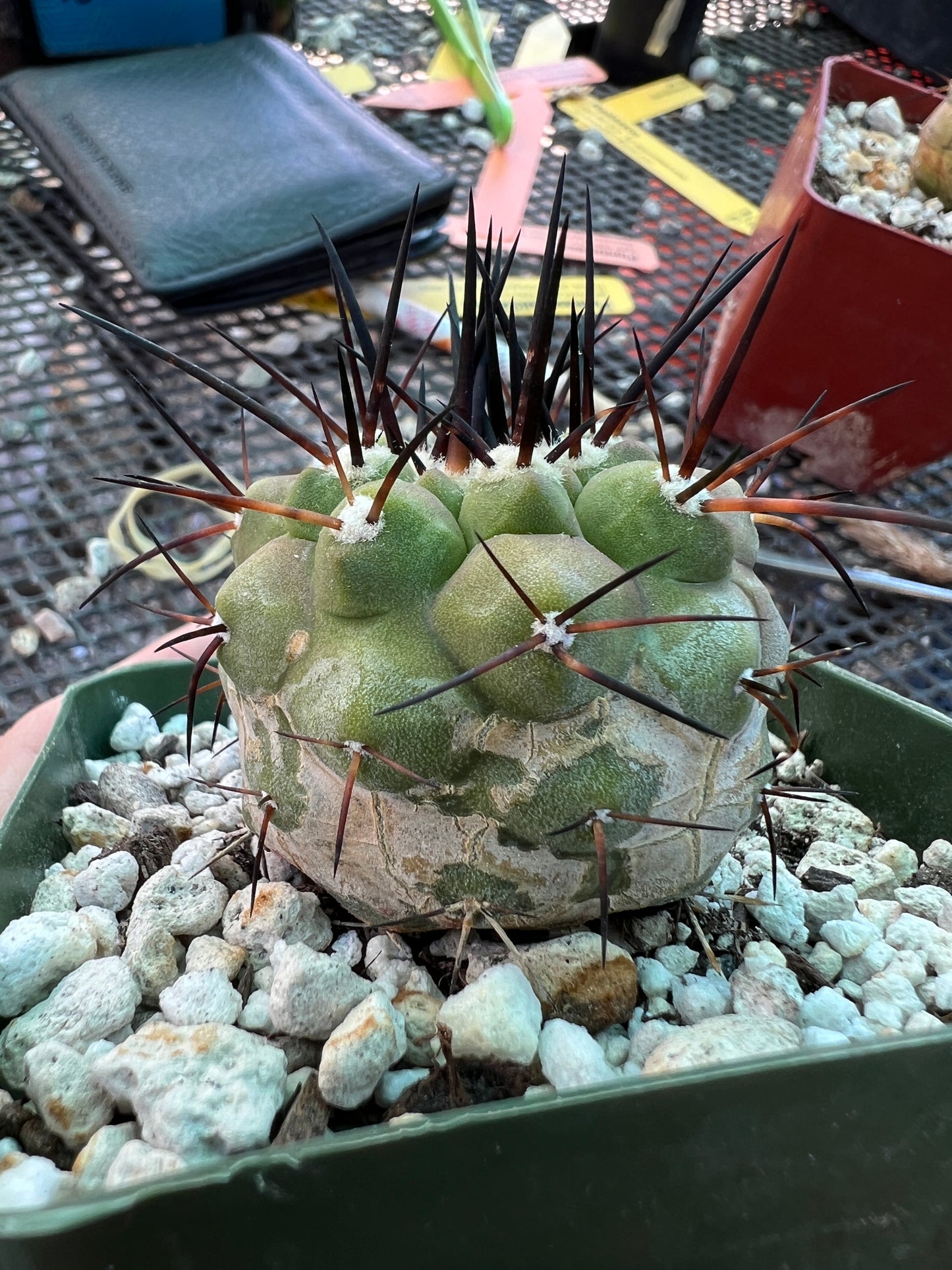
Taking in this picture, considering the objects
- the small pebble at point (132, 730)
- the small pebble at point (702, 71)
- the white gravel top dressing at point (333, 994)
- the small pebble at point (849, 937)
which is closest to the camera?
the white gravel top dressing at point (333, 994)

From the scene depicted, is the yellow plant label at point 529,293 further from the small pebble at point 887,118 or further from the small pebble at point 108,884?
Result: the small pebble at point 108,884

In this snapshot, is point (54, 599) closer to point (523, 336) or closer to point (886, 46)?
point (523, 336)

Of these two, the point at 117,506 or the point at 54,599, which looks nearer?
the point at 54,599

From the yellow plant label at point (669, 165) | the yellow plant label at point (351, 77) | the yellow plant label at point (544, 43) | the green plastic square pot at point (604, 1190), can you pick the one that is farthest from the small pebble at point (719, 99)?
the green plastic square pot at point (604, 1190)

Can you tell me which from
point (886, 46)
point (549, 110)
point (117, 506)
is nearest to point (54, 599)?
point (117, 506)

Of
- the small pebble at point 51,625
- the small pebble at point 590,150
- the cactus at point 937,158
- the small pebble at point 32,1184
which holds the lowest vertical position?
the small pebble at point 51,625

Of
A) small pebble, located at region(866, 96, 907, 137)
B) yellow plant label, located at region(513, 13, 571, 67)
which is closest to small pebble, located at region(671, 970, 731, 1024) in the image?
small pebble, located at region(866, 96, 907, 137)

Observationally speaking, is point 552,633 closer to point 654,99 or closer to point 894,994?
point 894,994

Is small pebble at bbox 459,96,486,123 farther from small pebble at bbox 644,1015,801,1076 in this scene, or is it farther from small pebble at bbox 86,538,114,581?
small pebble at bbox 644,1015,801,1076
